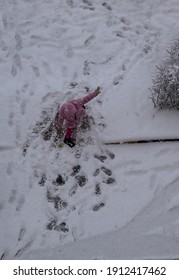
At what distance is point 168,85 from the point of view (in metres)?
5.16

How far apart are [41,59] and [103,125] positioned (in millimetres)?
1560

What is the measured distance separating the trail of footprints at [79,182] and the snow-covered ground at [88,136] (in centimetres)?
1

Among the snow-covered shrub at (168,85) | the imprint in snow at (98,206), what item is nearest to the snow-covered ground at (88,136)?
the imprint in snow at (98,206)

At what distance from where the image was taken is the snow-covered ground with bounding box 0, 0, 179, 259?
4590 millimetres

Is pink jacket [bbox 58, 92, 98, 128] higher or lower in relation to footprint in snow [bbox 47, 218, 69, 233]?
higher

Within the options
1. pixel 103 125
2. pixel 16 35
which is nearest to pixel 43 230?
pixel 103 125

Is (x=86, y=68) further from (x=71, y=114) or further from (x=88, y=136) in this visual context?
(x=71, y=114)

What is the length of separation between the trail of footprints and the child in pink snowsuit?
430mm

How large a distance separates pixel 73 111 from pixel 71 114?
5 centimetres

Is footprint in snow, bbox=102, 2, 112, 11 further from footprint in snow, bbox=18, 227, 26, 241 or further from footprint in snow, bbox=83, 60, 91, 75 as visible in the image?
footprint in snow, bbox=18, 227, 26, 241

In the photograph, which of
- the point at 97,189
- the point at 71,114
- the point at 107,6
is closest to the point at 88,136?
the point at 71,114

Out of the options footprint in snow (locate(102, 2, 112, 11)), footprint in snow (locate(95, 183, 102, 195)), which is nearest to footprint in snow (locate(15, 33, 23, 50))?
footprint in snow (locate(102, 2, 112, 11))

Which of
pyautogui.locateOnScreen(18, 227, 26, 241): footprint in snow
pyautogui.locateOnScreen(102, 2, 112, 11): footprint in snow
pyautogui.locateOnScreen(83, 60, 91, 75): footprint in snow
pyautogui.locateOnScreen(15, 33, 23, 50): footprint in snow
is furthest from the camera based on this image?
pyautogui.locateOnScreen(102, 2, 112, 11): footprint in snow

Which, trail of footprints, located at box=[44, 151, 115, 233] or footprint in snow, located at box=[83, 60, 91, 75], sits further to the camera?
footprint in snow, located at box=[83, 60, 91, 75]
